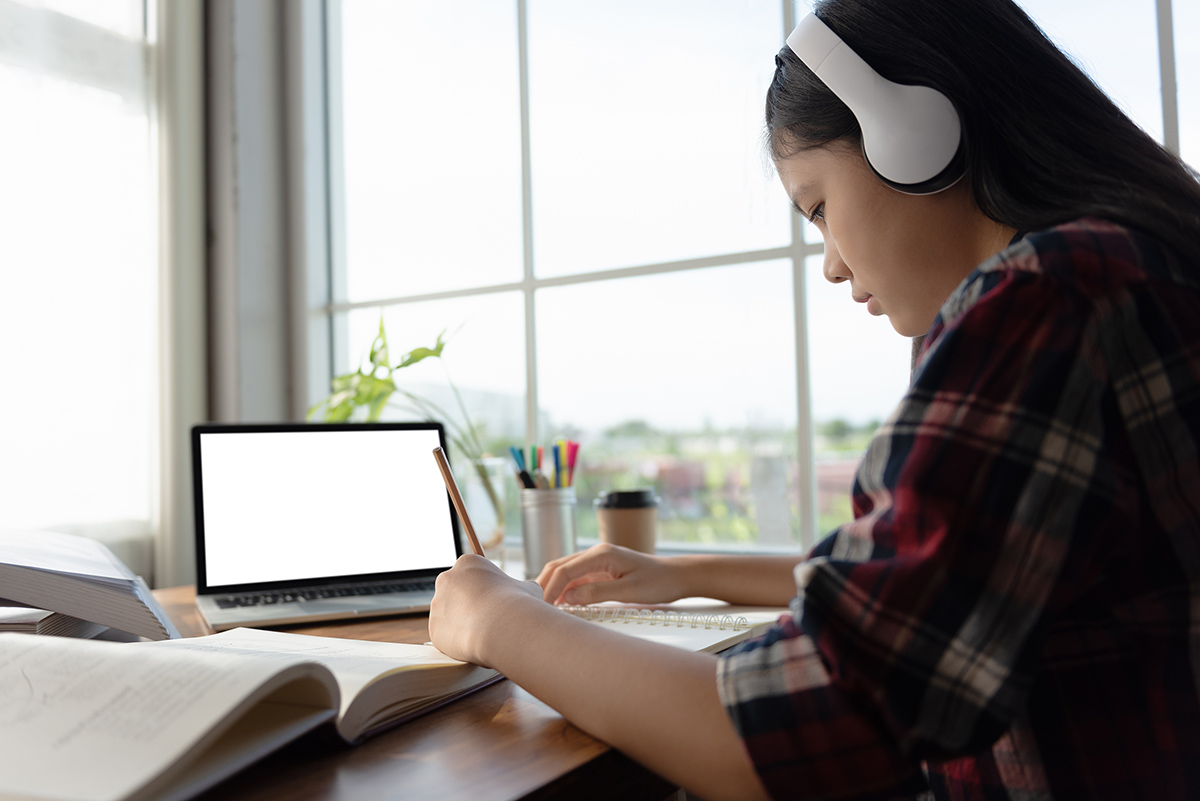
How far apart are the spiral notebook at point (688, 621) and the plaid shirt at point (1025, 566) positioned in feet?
0.87

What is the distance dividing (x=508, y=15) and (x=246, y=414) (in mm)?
1109

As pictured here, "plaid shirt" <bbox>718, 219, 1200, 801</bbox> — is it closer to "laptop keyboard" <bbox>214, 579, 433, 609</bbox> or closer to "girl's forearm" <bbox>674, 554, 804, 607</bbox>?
"girl's forearm" <bbox>674, 554, 804, 607</bbox>

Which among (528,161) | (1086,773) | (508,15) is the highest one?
(508,15)

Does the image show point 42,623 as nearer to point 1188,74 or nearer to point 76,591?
point 76,591

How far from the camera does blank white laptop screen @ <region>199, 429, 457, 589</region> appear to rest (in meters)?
1.08

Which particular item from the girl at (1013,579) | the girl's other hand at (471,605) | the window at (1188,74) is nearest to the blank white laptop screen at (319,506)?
the girl's other hand at (471,605)

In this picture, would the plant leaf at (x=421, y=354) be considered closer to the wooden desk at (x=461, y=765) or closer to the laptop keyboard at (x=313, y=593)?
the laptop keyboard at (x=313, y=593)

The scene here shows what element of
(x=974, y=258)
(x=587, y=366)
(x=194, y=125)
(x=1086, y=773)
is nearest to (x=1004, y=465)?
(x=1086, y=773)

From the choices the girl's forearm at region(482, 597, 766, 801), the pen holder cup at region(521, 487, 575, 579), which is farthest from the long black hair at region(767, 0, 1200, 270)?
the pen holder cup at region(521, 487, 575, 579)

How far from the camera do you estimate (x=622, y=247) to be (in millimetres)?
1646

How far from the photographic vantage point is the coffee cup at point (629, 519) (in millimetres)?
1216

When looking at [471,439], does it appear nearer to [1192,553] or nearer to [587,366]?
[587,366]

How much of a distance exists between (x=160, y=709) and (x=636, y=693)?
0.27 meters

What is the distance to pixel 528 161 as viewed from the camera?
68.6 inches
